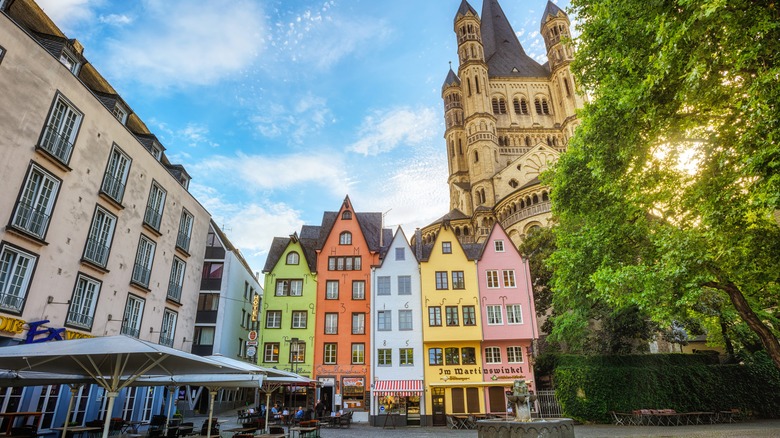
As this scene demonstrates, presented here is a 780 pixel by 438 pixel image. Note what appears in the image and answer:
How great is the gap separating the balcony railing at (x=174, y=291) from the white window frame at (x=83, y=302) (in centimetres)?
561

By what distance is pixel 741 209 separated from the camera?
33.2 feet

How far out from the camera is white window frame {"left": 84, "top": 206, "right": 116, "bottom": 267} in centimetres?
1739

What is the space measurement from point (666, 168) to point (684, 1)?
5861mm

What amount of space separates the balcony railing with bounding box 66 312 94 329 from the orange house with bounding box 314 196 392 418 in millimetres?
14076

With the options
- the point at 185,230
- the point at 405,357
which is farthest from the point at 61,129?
the point at 405,357

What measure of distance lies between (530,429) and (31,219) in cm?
1728

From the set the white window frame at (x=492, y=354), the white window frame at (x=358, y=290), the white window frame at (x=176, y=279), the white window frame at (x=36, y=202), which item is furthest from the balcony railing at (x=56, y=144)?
the white window frame at (x=492, y=354)

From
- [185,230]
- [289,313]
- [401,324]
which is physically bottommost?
[401,324]

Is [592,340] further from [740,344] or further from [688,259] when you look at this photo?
[688,259]

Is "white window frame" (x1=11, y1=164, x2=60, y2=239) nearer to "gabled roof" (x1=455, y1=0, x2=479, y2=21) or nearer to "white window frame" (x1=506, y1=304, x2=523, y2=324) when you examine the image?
"white window frame" (x1=506, y1=304, x2=523, y2=324)

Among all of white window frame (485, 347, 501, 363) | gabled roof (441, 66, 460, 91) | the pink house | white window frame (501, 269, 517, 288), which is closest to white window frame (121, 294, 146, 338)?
the pink house

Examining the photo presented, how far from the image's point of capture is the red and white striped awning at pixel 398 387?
27.1m

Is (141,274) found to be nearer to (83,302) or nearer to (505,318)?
(83,302)

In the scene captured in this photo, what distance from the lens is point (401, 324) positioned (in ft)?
95.9
